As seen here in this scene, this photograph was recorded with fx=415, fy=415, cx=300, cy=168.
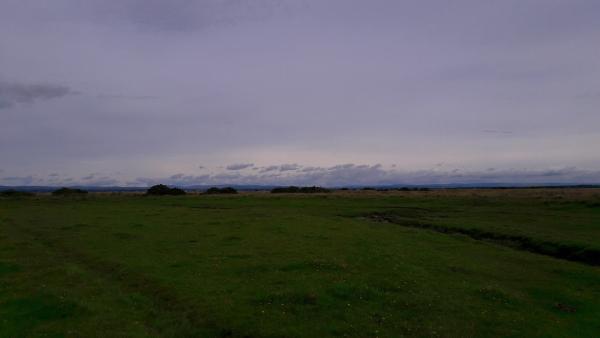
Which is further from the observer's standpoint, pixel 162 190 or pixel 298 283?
pixel 162 190

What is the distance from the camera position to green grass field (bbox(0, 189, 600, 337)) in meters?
13.3

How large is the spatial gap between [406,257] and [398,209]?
35828mm

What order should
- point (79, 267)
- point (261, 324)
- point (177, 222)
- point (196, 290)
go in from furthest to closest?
1. point (177, 222)
2. point (79, 267)
3. point (196, 290)
4. point (261, 324)

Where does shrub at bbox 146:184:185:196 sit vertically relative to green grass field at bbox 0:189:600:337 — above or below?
above

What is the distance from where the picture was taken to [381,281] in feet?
59.2

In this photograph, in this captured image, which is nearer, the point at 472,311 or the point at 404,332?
the point at 404,332

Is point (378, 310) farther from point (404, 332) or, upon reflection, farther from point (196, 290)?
point (196, 290)

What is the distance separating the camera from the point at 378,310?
1445 cm

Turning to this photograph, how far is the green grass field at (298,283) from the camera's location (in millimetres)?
13273

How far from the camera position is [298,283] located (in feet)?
57.7

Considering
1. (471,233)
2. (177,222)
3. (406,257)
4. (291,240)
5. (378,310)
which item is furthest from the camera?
(177,222)

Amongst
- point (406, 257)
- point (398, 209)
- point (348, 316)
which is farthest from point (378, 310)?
point (398, 209)

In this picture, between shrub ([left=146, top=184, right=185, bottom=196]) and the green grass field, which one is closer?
the green grass field

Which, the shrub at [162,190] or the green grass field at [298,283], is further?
the shrub at [162,190]
